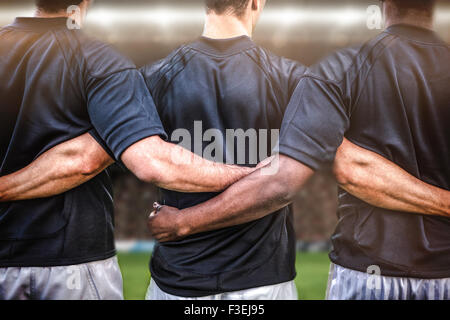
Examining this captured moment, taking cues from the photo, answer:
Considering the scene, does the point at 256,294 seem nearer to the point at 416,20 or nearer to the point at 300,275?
the point at 416,20

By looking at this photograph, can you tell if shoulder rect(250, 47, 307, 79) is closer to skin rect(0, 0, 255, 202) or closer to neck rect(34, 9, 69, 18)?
skin rect(0, 0, 255, 202)

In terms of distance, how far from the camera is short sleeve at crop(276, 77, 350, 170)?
4.62 feet

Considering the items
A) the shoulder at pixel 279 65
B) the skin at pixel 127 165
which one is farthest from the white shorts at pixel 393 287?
the shoulder at pixel 279 65

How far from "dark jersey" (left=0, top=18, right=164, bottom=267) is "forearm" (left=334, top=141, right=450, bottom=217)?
2.19ft

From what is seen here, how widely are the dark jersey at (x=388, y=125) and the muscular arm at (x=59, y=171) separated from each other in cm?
64

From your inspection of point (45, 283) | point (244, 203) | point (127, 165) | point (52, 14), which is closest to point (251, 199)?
point (244, 203)

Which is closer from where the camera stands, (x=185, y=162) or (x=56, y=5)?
(x=185, y=162)

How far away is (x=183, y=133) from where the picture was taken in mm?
1568

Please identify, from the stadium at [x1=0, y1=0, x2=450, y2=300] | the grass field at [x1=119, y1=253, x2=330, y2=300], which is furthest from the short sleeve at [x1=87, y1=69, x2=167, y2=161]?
the grass field at [x1=119, y1=253, x2=330, y2=300]

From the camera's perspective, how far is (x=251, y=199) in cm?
145
